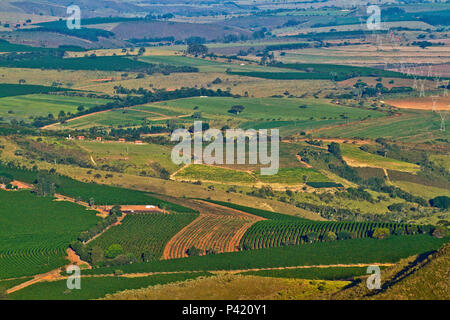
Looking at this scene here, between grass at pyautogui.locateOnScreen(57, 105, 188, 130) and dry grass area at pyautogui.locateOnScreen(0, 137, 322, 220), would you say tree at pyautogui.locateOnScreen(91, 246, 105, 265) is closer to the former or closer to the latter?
dry grass area at pyautogui.locateOnScreen(0, 137, 322, 220)

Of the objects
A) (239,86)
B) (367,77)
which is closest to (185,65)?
(239,86)

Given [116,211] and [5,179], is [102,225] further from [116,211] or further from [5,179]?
[5,179]

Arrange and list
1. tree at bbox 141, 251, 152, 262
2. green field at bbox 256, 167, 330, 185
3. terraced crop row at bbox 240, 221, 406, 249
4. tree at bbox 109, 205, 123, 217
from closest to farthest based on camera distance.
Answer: tree at bbox 141, 251, 152, 262 → terraced crop row at bbox 240, 221, 406, 249 → tree at bbox 109, 205, 123, 217 → green field at bbox 256, 167, 330, 185

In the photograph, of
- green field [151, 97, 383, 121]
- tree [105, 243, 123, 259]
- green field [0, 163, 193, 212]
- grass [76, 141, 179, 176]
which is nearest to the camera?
tree [105, 243, 123, 259]

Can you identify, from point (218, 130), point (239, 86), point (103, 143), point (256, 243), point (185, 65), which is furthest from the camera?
point (185, 65)

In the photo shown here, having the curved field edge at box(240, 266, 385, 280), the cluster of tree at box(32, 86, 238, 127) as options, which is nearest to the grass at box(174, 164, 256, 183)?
the curved field edge at box(240, 266, 385, 280)

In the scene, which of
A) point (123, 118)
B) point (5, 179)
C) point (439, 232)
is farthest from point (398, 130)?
point (5, 179)
